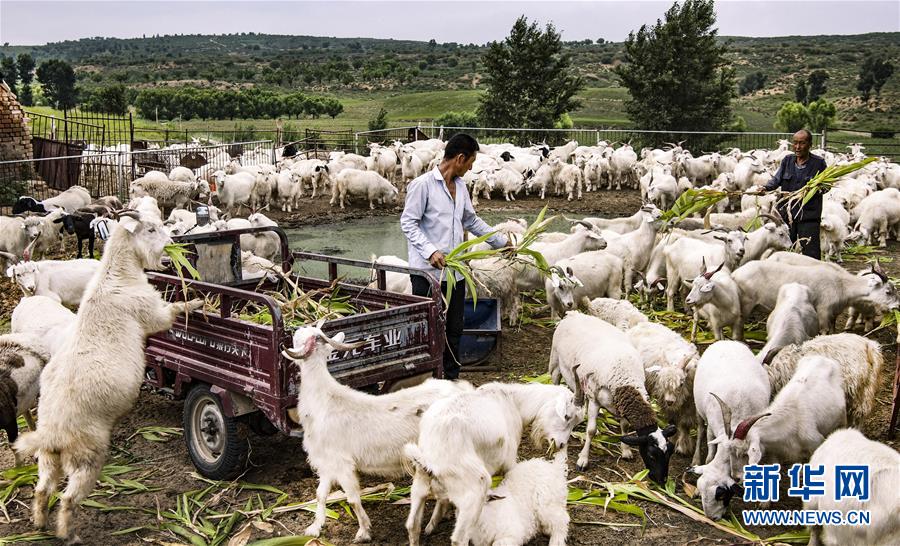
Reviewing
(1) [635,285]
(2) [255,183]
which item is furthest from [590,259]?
(2) [255,183]

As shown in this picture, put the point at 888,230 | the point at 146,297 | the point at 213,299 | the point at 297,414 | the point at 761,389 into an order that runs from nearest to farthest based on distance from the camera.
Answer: the point at 297,414, the point at 146,297, the point at 761,389, the point at 213,299, the point at 888,230

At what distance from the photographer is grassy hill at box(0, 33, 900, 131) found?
6312cm

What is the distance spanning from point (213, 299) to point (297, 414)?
5.58ft

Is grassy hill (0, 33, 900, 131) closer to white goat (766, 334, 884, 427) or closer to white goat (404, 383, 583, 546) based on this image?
white goat (766, 334, 884, 427)

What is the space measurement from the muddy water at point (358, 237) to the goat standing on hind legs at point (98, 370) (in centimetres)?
620

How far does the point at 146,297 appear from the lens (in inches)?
228

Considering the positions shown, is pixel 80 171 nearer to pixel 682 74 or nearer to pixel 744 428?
pixel 744 428

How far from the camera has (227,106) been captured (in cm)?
6494

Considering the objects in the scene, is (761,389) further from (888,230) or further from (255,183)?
(255,183)

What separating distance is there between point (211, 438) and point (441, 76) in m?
95.1

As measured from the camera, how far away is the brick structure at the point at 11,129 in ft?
60.4

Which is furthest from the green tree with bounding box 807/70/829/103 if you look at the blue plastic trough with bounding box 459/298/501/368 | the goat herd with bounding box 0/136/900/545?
the blue plastic trough with bounding box 459/298/501/368

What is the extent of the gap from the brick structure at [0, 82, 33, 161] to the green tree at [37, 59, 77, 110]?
47.7m

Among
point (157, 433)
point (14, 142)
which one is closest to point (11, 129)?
point (14, 142)
